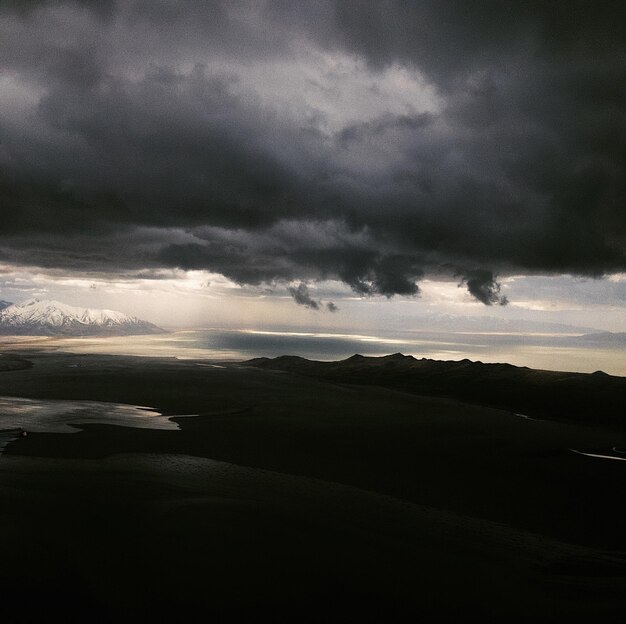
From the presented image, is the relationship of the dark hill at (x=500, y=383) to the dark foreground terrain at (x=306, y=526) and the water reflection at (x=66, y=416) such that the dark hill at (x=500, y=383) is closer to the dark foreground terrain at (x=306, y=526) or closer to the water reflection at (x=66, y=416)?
the dark foreground terrain at (x=306, y=526)

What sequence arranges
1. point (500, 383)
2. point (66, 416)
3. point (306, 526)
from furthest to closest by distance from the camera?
point (500, 383) < point (66, 416) < point (306, 526)

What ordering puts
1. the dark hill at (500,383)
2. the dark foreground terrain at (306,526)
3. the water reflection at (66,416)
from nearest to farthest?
the dark foreground terrain at (306,526), the water reflection at (66,416), the dark hill at (500,383)

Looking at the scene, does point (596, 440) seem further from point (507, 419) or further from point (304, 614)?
point (304, 614)

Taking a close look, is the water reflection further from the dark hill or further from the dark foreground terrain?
the dark hill

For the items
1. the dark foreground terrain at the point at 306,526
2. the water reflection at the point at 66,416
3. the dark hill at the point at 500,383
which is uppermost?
the dark hill at the point at 500,383

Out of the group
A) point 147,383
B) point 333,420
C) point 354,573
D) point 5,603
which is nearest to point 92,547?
point 5,603

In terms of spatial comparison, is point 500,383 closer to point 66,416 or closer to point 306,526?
point 66,416

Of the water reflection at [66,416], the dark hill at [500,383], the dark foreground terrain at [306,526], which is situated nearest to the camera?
the dark foreground terrain at [306,526]

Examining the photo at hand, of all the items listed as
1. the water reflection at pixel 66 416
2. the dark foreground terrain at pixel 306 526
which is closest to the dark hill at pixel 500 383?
the dark foreground terrain at pixel 306 526

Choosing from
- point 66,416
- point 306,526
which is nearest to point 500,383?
point 66,416
